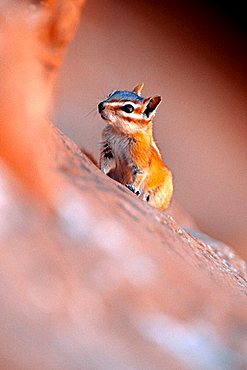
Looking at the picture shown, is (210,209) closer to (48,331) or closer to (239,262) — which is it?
(239,262)

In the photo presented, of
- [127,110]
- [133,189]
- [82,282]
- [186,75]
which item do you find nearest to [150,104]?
[127,110]

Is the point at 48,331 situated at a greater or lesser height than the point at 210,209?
greater

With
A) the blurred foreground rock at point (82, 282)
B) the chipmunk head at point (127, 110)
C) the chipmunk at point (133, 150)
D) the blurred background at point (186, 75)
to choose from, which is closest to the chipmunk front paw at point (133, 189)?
the chipmunk at point (133, 150)

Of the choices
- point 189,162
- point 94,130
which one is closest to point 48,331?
point 94,130

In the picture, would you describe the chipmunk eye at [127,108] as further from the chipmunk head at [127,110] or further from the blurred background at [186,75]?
the blurred background at [186,75]

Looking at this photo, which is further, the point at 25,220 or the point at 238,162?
the point at 238,162

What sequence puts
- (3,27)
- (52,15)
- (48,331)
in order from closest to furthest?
→ (48,331)
(3,27)
(52,15)

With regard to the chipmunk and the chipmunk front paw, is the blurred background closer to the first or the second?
the chipmunk
